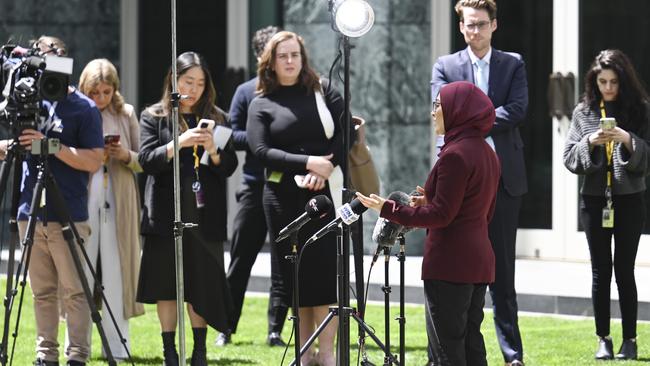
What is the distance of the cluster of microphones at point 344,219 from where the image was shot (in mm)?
6262

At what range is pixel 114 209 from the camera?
9133 millimetres

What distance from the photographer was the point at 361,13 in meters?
6.82

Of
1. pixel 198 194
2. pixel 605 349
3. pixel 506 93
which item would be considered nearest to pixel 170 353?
pixel 198 194

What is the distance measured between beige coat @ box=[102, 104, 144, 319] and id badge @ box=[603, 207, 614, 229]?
2.95 meters

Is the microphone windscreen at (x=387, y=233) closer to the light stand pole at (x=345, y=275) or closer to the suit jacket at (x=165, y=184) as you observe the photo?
the light stand pole at (x=345, y=275)

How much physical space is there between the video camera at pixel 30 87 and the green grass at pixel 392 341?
200 cm

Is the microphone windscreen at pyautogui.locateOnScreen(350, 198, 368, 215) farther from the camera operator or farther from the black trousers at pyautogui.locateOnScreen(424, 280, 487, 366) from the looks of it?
the camera operator

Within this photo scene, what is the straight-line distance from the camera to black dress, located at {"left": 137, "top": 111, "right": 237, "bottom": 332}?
8.21 meters

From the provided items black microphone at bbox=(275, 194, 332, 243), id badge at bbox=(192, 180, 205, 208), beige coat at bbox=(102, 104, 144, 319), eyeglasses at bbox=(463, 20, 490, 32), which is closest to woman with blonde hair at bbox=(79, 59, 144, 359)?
beige coat at bbox=(102, 104, 144, 319)

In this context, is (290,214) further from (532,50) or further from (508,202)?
(532,50)

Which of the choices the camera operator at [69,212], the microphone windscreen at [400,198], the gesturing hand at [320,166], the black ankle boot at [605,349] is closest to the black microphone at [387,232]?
the microphone windscreen at [400,198]

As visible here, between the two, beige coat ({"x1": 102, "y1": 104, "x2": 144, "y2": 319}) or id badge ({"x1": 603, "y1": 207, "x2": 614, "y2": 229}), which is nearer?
id badge ({"x1": 603, "y1": 207, "x2": 614, "y2": 229})

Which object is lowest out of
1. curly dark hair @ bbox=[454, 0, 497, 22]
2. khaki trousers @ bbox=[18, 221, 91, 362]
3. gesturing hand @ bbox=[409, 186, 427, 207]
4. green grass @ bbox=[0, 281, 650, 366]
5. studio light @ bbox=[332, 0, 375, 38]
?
green grass @ bbox=[0, 281, 650, 366]

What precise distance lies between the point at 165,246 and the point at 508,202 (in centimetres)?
201
